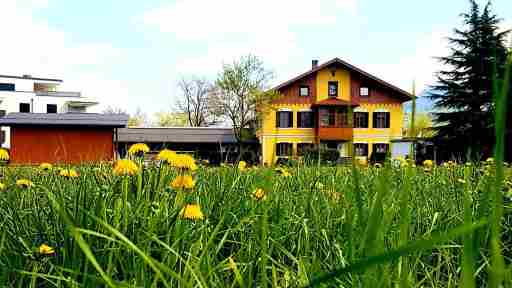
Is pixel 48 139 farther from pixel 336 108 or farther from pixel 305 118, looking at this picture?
pixel 336 108

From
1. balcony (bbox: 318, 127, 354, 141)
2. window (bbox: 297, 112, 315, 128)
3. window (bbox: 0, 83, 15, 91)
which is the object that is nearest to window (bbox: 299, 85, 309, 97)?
window (bbox: 297, 112, 315, 128)

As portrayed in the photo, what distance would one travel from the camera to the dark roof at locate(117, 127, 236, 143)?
127ft

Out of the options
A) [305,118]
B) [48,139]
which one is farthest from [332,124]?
[48,139]

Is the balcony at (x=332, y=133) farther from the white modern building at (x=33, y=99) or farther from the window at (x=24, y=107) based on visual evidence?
the window at (x=24, y=107)

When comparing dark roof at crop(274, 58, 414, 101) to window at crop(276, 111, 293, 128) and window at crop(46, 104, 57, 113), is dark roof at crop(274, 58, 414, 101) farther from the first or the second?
window at crop(46, 104, 57, 113)

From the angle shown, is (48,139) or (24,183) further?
(48,139)

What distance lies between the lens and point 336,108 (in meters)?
35.4

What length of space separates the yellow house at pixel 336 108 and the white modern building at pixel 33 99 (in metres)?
29.0

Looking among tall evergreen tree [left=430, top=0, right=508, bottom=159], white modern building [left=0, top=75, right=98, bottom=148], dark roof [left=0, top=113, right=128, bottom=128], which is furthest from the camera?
white modern building [left=0, top=75, right=98, bottom=148]

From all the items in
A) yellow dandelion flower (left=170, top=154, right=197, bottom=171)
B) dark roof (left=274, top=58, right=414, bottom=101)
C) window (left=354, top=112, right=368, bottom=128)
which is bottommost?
yellow dandelion flower (left=170, top=154, right=197, bottom=171)

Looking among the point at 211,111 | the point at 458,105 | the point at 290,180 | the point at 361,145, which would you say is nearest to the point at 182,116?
the point at 211,111

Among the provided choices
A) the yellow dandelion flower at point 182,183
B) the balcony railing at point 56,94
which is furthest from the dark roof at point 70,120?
the balcony railing at point 56,94

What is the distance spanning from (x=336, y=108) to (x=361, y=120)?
2.11m

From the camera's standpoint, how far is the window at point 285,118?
35750 millimetres
